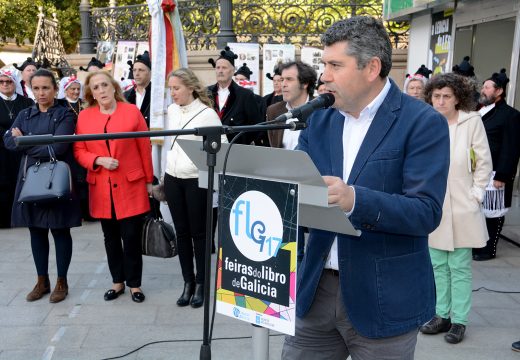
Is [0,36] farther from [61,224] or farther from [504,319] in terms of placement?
[504,319]

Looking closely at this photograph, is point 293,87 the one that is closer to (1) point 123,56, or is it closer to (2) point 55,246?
(2) point 55,246

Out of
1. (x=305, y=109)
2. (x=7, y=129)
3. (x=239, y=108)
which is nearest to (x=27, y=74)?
(x=7, y=129)

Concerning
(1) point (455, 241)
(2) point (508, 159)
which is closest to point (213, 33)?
(2) point (508, 159)

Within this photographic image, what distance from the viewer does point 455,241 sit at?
13.1 ft

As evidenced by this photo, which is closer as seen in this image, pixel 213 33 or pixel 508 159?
pixel 508 159

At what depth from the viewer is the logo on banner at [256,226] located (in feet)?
5.88

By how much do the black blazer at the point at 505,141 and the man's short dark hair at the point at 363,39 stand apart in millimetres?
4800

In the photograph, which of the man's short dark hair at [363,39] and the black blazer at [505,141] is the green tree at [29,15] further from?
the man's short dark hair at [363,39]

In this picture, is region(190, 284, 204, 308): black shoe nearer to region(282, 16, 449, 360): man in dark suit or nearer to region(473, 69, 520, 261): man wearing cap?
region(282, 16, 449, 360): man in dark suit

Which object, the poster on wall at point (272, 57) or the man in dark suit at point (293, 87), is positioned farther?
the poster on wall at point (272, 57)

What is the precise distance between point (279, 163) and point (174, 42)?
15.0 ft

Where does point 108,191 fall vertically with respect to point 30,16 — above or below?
below

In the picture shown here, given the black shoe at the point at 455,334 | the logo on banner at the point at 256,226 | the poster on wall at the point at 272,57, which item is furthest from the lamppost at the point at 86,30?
the logo on banner at the point at 256,226

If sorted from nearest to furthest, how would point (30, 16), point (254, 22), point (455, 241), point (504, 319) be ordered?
point (455, 241) → point (504, 319) → point (254, 22) → point (30, 16)
